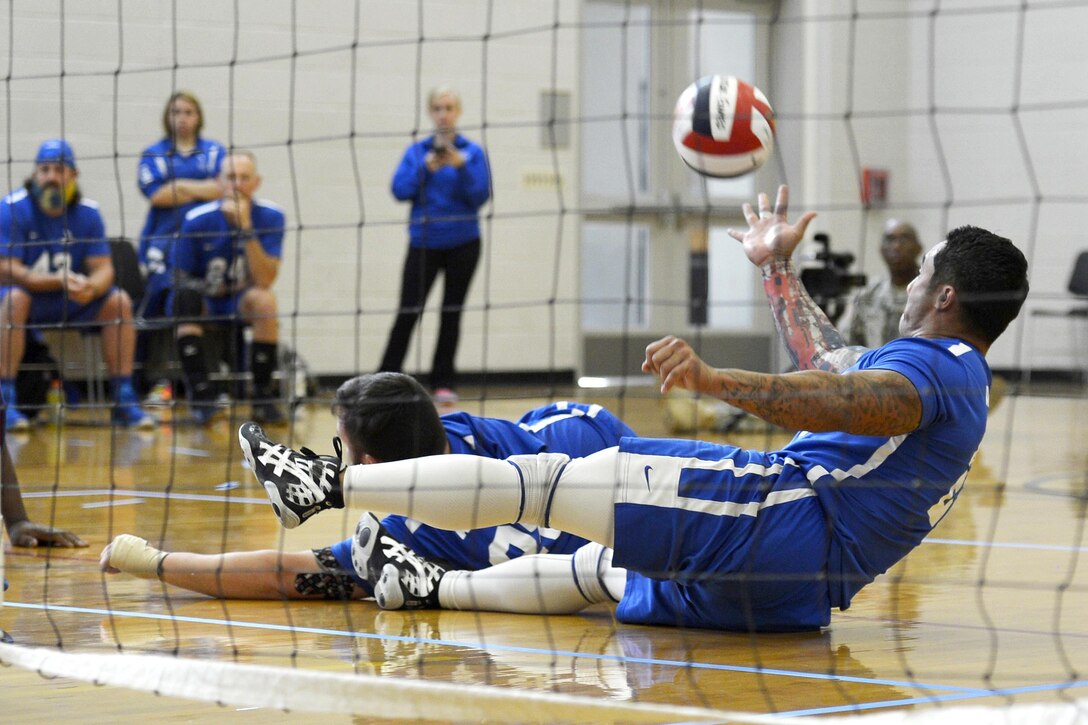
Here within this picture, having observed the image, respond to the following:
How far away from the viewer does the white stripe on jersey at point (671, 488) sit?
2.23 metres

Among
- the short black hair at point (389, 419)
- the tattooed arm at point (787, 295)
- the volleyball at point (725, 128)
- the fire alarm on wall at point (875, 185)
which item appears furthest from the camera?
the fire alarm on wall at point (875, 185)

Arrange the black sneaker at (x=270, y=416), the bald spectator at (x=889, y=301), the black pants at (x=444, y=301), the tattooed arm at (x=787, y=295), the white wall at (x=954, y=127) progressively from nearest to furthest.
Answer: the tattooed arm at (x=787, y=295) < the bald spectator at (x=889, y=301) < the black sneaker at (x=270, y=416) < the black pants at (x=444, y=301) < the white wall at (x=954, y=127)

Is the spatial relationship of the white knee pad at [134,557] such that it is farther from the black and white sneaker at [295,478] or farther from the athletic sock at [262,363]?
the athletic sock at [262,363]

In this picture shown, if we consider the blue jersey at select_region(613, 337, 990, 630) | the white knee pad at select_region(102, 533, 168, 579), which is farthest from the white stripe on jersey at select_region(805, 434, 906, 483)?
the white knee pad at select_region(102, 533, 168, 579)

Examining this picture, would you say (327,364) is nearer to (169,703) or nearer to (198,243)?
(198,243)

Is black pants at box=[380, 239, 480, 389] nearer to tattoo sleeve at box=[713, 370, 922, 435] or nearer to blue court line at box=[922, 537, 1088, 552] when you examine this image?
blue court line at box=[922, 537, 1088, 552]

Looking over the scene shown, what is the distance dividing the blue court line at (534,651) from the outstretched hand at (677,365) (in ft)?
1.60

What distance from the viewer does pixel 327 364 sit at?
8.67 m

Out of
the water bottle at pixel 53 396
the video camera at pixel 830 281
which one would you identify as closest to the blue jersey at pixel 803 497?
the video camera at pixel 830 281

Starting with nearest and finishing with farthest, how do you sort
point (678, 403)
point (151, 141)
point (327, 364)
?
point (678, 403) → point (151, 141) → point (327, 364)

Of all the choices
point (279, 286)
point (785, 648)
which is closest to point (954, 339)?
point (785, 648)

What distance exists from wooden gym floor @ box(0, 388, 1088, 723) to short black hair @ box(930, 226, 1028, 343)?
0.54 metres

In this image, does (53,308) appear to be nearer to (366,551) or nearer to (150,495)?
(150,495)

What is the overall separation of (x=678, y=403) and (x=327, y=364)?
113 inches
